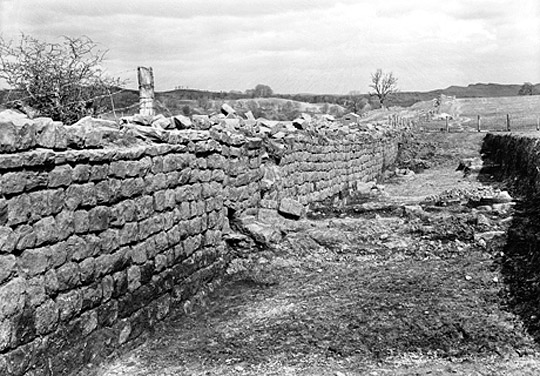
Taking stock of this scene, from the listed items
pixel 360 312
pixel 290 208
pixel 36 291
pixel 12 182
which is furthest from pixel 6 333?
pixel 290 208

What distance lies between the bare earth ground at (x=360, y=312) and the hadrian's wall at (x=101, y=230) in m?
0.41

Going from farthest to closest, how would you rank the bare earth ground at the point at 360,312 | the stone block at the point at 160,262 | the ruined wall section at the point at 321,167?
the ruined wall section at the point at 321,167, the stone block at the point at 160,262, the bare earth ground at the point at 360,312

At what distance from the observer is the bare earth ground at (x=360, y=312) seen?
5371 mm

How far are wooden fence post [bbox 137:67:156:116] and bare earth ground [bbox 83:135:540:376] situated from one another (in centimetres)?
256

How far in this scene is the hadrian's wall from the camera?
457 cm

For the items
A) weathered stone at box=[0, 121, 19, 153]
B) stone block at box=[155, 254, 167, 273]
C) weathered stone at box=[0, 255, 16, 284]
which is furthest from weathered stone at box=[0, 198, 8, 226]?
stone block at box=[155, 254, 167, 273]

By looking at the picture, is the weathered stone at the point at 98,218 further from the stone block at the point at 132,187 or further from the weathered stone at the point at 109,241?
the stone block at the point at 132,187

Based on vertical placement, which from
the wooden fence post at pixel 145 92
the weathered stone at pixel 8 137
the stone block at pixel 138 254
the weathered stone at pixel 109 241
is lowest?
the stone block at pixel 138 254

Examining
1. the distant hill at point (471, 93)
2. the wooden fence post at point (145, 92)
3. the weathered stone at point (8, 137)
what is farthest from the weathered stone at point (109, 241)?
the distant hill at point (471, 93)

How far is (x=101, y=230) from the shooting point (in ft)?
18.2

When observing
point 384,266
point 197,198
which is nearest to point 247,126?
point 197,198

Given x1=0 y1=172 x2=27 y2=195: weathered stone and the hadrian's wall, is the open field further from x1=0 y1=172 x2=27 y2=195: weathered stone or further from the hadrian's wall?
x1=0 y1=172 x2=27 y2=195: weathered stone

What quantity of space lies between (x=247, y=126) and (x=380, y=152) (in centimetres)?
1177

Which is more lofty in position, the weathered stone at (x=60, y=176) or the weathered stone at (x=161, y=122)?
the weathered stone at (x=161, y=122)
